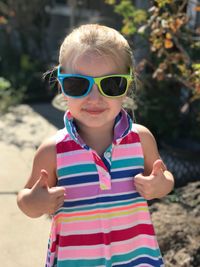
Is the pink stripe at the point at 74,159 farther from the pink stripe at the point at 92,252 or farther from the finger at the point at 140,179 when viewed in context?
the pink stripe at the point at 92,252

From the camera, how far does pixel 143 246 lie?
1618 mm

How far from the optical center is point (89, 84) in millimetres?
1438

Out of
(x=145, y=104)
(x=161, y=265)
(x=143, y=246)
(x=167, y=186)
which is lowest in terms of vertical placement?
(x=145, y=104)

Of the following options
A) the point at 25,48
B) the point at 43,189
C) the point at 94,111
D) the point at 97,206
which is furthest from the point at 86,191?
the point at 25,48

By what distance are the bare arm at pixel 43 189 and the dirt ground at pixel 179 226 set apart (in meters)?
1.28

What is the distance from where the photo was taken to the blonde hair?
1.44 m

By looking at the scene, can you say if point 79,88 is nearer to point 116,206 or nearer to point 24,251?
point 116,206

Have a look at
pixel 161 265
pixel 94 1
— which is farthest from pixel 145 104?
pixel 94 1

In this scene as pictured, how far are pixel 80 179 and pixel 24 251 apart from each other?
154 cm

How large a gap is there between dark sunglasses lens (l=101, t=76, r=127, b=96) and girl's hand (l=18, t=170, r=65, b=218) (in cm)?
35

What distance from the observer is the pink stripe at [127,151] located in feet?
5.16

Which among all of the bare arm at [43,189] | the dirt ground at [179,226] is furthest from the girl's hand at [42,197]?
the dirt ground at [179,226]

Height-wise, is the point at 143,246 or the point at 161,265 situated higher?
the point at 143,246

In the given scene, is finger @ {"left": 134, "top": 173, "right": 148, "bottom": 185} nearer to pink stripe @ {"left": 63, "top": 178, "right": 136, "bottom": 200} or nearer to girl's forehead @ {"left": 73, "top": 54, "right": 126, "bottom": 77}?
pink stripe @ {"left": 63, "top": 178, "right": 136, "bottom": 200}
